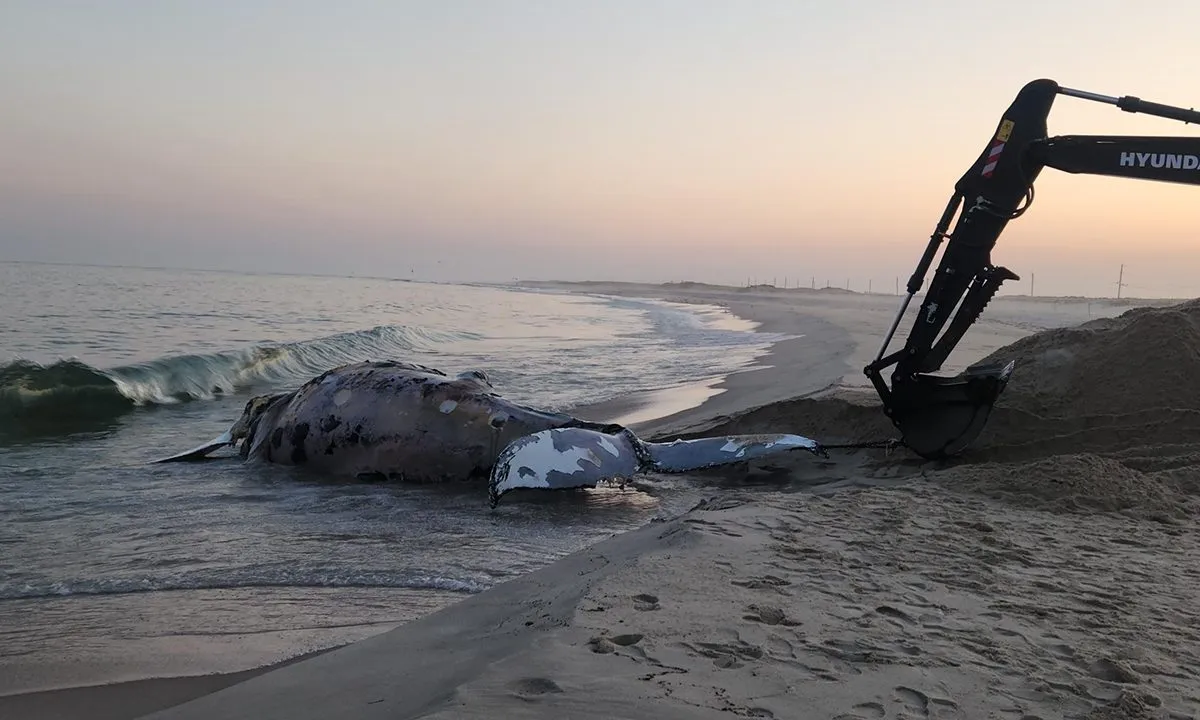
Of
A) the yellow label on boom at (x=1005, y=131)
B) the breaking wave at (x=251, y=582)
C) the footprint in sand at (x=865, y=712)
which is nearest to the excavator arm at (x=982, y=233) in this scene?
the yellow label on boom at (x=1005, y=131)

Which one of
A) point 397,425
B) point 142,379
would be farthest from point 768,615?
point 142,379

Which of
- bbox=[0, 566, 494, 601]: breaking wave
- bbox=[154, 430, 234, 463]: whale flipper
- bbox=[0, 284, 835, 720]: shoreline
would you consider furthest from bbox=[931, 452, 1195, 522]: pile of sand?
bbox=[154, 430, 234, 463]: whale flipper

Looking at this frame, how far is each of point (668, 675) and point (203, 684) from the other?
1845 mm

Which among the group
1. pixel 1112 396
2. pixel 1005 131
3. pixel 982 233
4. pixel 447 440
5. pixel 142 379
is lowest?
pixel 142 379

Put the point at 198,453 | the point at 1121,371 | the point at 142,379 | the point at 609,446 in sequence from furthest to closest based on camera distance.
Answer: the point at 142,379
the point at 198,453
the point at 1121,371
the point at 609,446

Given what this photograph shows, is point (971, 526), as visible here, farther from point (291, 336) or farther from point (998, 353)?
point (291, 336)

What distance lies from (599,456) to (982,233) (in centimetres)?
326

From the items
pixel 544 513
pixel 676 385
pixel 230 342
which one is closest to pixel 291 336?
pixel 230 342

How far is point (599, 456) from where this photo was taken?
5.84 metres

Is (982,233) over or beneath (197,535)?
over

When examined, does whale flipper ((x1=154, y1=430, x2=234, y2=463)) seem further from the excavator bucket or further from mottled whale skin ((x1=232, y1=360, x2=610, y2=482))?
the excavator bucket

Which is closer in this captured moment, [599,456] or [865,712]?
[865,712]

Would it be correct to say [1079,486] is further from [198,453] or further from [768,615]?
[198,453]

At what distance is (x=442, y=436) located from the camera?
6547mm
